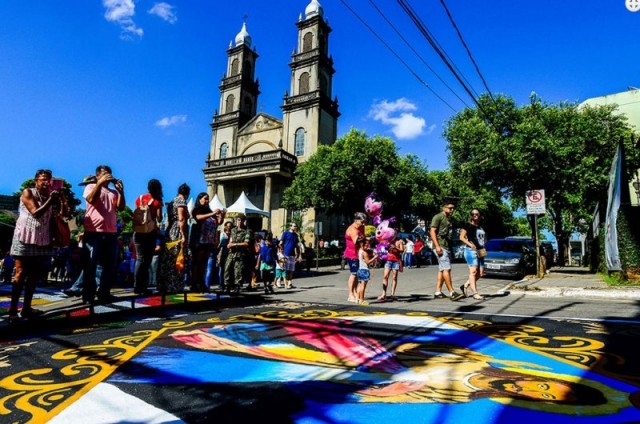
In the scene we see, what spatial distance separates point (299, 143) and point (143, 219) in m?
31.7

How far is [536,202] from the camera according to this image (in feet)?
34.7

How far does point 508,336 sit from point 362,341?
1394mm

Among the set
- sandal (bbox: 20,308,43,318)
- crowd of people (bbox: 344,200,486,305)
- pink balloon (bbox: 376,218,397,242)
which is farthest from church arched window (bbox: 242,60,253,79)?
sandal (bbox: 20,308,43,318)

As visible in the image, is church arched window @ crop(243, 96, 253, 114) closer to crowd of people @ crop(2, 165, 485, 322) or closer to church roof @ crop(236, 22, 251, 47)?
church roof @ crop(236, 22, 251, 47)

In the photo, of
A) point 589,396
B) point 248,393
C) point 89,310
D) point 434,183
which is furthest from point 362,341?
point 434,183

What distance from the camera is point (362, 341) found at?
3279mm

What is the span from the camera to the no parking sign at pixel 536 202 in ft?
34.3

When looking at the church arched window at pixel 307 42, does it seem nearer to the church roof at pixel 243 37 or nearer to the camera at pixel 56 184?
the church roof at pixel 243 37

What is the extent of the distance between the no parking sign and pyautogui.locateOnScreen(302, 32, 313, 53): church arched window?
32234mm

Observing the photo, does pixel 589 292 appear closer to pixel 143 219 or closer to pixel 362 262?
pixel 362 262

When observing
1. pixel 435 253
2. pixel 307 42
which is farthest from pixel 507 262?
pixel 307 42

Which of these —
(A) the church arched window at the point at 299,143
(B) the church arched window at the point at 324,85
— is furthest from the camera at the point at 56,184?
(B) the church arched window at the point at 324,85

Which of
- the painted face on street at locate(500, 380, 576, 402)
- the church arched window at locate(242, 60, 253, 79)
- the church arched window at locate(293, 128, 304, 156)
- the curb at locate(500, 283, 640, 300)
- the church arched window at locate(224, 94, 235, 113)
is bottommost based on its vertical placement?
the painted face on street at locate(500, 380, 576, 402)

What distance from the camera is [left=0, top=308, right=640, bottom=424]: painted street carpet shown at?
1.82m
